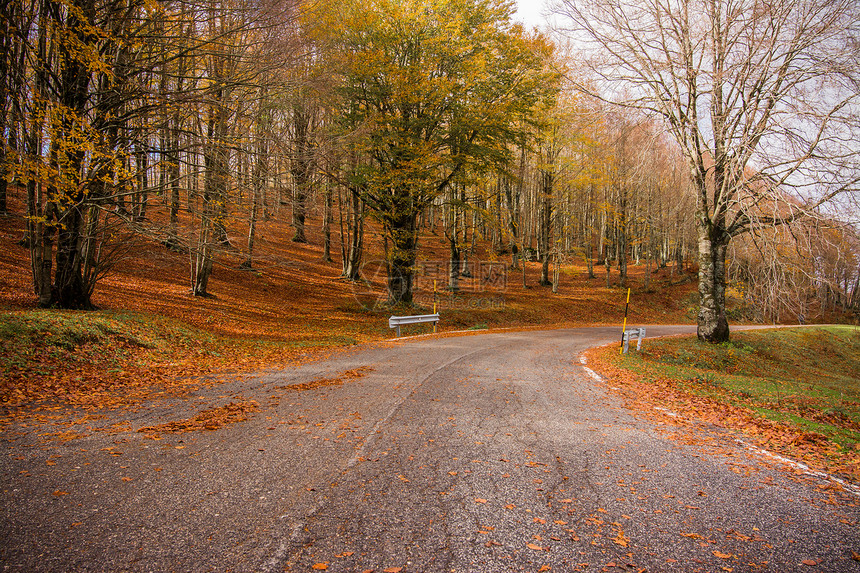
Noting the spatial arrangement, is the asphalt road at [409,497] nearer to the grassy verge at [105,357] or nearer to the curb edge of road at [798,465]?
the curb edge of road at [798,465]

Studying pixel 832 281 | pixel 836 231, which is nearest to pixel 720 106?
pixel 836 231

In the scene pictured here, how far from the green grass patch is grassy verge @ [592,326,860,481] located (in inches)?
0.6

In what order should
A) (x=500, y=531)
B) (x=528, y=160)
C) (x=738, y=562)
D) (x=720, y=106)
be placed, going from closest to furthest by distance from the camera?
(x=738, y=562)
(x=500, y=531)
(x=720, y=106)
(x=528, y=160)

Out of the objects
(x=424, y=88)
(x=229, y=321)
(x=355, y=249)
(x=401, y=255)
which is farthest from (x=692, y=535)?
(x=355, y=249)

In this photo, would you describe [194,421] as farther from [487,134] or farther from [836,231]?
[487,134]

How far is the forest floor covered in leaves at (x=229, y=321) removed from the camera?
6488 millimetres

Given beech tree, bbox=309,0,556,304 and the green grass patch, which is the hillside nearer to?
beech tree, bbox=309,0,556,304

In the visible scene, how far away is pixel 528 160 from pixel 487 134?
14.2m

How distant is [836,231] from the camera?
959cm

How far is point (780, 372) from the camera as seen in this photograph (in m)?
12.9

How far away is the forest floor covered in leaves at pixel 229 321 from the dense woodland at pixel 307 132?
145 centimetres

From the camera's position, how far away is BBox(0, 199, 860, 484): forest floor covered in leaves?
6488mm

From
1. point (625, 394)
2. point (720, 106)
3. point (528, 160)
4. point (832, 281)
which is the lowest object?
point (625, 394)

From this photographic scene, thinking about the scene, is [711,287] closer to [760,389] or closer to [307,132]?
[760,389]
